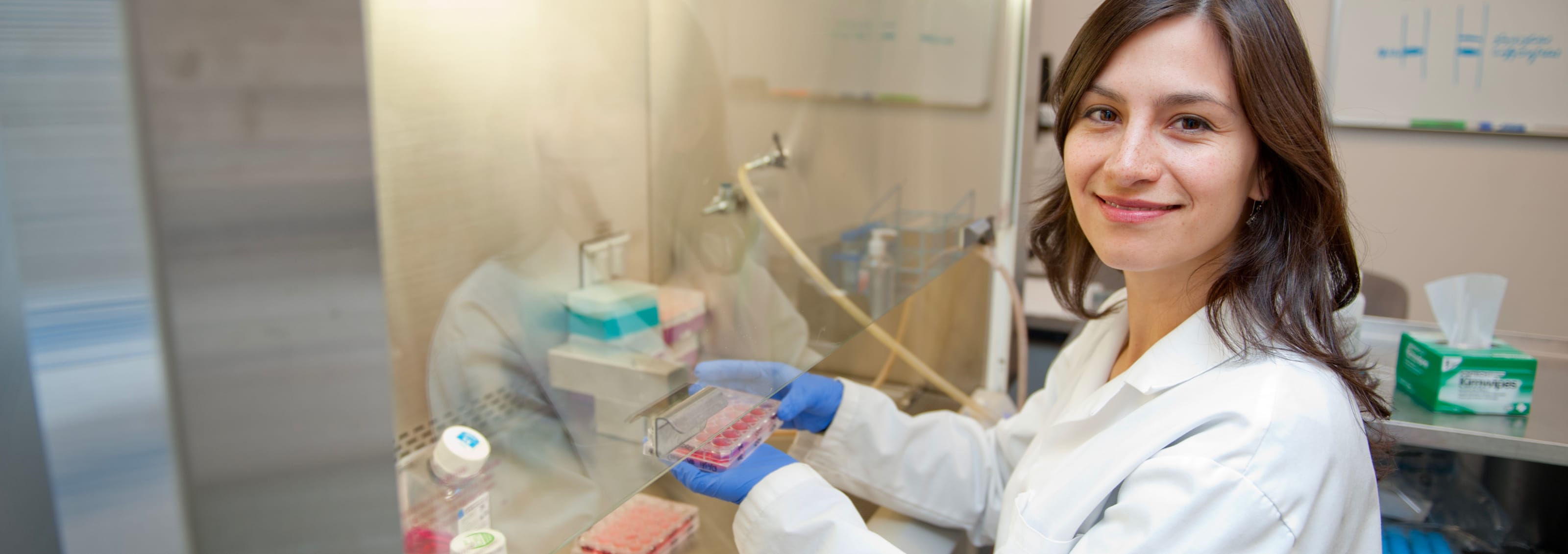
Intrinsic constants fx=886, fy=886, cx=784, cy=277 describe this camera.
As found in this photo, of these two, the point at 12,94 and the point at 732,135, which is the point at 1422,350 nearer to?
the point at 732,135

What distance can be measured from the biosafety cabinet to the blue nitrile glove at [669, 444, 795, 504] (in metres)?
0.12

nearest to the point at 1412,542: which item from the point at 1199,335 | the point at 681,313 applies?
the point at 1199,335

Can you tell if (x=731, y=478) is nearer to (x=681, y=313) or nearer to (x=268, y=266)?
(x=681, y=313)

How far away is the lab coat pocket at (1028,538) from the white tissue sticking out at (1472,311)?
3.11 feet

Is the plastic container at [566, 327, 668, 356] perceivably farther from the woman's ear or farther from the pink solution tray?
the woman's ear

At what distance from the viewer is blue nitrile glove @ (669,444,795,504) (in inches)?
36.0

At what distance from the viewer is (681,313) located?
29.0 inches

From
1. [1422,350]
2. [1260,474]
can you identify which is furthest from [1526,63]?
[1260,474]

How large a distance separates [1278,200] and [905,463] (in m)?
0.55

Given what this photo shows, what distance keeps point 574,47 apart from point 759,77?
0.25 metres

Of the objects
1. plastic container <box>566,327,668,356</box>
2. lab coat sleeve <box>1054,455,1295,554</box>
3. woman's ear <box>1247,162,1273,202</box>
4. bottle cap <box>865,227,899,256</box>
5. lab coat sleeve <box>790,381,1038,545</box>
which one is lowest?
lab coat sleeve <box>790,381,1038,545</box>

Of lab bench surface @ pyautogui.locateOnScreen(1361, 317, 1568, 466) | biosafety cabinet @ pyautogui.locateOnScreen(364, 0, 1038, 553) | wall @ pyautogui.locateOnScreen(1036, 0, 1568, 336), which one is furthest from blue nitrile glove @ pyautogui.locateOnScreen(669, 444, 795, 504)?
wall @ pyautogui.locateOnScreen(1036, 0, 1568, 336)

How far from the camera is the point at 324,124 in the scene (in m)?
0.33

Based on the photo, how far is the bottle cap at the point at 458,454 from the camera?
599mm
